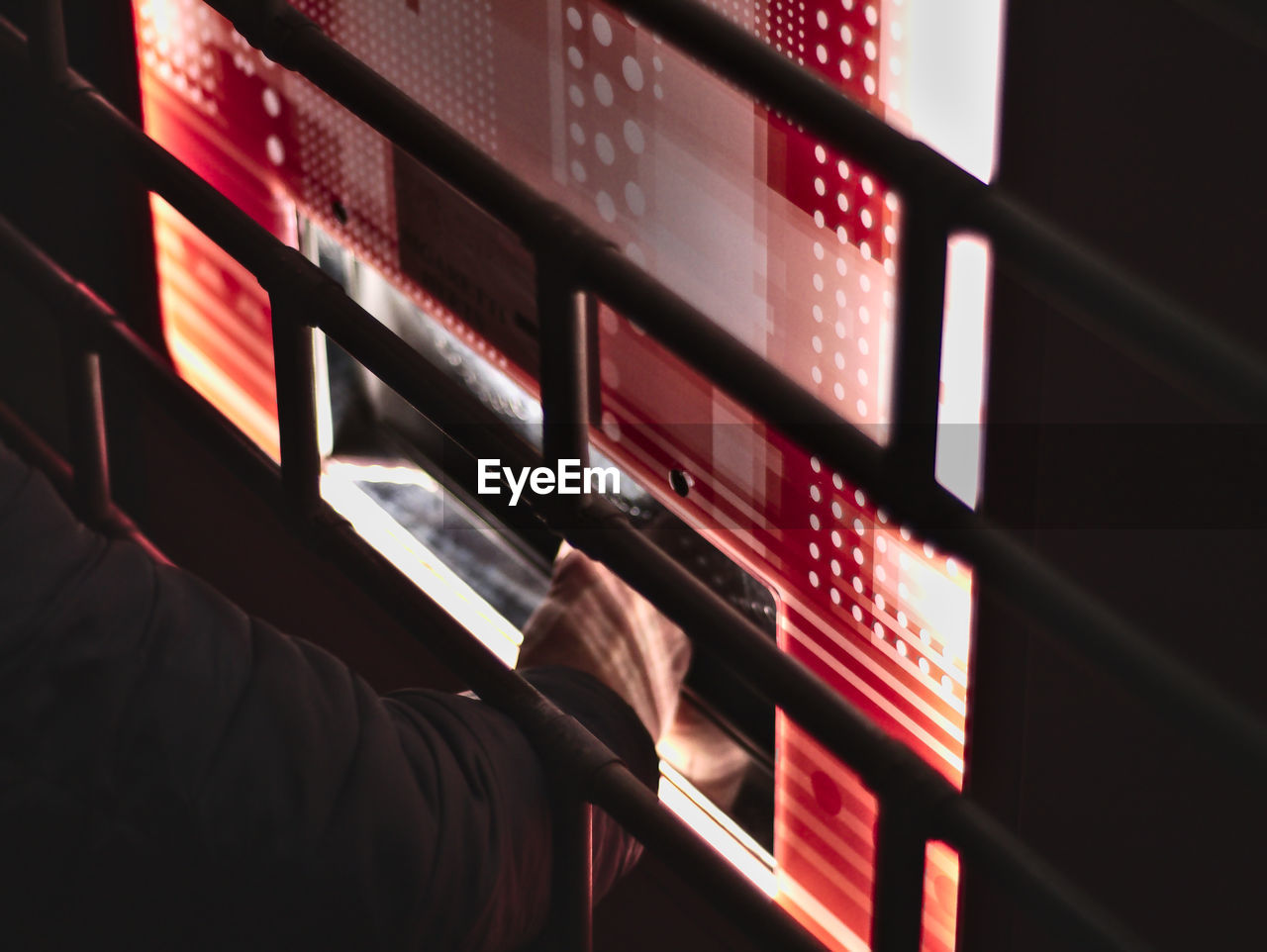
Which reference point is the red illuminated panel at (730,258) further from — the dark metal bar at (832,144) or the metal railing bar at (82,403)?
the metal railing bar at (82,403)

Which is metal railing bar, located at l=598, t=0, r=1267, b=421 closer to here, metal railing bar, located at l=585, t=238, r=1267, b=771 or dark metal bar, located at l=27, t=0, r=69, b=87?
metal railing bar, located at l=585, t=238, r=1267, b=771

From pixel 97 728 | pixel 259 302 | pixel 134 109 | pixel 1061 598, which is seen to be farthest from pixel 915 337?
pixel 134 109

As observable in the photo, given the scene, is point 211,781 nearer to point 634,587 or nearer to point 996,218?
point 634,587

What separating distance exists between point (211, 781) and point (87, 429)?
50 cm

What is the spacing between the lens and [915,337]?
768 mm

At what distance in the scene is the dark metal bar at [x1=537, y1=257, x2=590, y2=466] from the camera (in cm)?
90

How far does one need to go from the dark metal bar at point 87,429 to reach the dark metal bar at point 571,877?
583mm

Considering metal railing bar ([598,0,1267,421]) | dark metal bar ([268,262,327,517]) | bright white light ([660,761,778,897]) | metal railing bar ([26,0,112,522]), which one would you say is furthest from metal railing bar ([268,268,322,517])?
bright white light ([660,761,778,897])

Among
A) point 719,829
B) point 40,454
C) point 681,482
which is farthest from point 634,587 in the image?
point 40,454

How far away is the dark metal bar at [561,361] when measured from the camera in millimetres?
902

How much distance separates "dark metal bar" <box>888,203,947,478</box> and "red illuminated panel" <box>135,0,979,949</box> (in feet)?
0.74

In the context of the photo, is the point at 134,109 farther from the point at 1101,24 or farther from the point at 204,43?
the point at 1101,24

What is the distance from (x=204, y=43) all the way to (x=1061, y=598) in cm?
129
